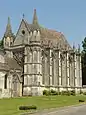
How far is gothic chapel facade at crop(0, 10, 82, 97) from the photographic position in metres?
75.6

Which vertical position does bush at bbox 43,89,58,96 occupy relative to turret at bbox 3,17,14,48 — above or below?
below

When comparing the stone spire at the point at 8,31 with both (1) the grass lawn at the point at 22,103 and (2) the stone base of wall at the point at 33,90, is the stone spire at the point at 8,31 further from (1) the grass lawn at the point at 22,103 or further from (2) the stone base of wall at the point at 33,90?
(1) the grass lawn at the point at 22,103

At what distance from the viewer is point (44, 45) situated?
8456cm

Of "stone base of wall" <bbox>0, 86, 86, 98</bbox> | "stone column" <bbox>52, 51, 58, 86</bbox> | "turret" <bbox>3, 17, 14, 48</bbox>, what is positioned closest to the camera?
"stone base of wall" <bbox>0, 86, 86, 98</bbox>

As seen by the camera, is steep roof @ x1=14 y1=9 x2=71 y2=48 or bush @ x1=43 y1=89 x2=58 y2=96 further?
steep roof @ x1=14 y1=9 x2=71 y2=48

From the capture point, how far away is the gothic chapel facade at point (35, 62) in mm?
75625

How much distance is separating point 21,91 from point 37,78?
5.35m

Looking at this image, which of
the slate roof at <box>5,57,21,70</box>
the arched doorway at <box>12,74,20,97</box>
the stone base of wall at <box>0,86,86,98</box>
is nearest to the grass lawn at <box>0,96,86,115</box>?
the stone base of wall at <box>0,86,86,98</box>

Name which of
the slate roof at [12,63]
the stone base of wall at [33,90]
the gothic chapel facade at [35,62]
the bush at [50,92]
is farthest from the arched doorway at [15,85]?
the bush at [50,92]

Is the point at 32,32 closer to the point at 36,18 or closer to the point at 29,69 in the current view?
the point at 36,18

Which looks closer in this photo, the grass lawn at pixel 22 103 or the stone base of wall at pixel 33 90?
the grass lawn at pixel 22 103

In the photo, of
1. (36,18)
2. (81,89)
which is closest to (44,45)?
(36,18)

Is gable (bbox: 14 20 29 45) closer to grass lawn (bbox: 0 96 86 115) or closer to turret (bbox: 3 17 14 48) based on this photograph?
turret (bbox: 3 17 14 48)

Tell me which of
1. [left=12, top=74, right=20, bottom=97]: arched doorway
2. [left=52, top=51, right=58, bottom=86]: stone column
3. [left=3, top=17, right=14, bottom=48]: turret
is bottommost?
[left=12, top=74, right=20, bottom=97]: arched doorway
